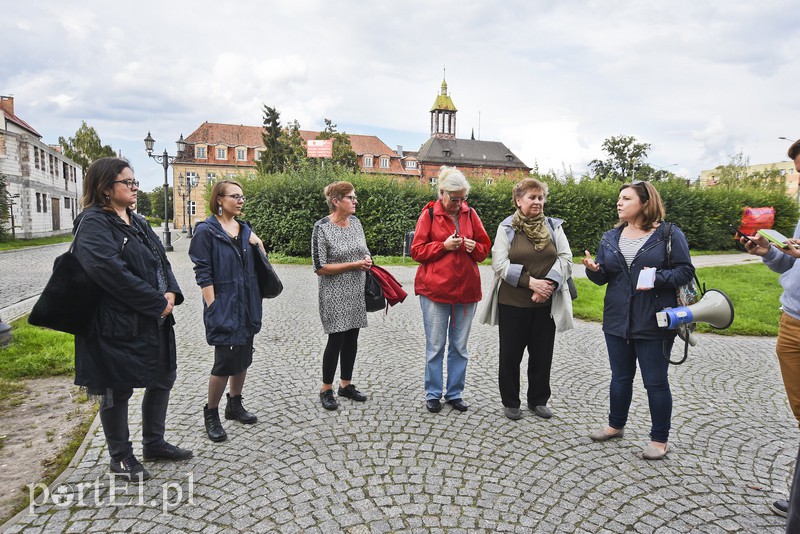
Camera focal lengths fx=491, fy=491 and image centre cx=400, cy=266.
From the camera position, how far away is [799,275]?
294 cm

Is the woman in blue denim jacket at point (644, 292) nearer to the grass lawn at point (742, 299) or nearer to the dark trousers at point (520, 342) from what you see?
the dark trousers at point (520, 342)

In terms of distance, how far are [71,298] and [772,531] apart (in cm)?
425

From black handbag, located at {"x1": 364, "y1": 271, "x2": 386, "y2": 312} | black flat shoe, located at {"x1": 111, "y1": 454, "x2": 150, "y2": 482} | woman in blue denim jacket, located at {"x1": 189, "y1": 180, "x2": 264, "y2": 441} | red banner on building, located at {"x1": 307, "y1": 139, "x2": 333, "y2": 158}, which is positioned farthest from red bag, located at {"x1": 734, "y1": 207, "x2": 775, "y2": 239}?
red banner on building, located at {"x1": 307, "y1": 139, "x2": 333, "y2": 158}

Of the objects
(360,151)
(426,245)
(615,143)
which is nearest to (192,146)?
(360,151)

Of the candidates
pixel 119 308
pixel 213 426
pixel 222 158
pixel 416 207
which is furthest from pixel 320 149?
pixel 119 308

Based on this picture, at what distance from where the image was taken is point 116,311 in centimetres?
306

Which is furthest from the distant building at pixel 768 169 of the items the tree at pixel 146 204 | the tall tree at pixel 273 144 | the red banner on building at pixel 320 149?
the tree at pixel 146 204

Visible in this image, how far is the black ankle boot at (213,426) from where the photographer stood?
149 inches

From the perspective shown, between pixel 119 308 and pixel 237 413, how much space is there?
5.00 feet

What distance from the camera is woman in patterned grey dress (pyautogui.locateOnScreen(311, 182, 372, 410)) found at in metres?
A: 4.38

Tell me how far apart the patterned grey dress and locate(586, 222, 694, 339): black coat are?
2025 millimetres

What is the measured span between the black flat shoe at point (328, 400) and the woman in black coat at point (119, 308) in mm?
1474

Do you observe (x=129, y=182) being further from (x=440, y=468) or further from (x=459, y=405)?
(x=459, y=405)

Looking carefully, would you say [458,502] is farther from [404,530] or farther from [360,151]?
[360,151]
